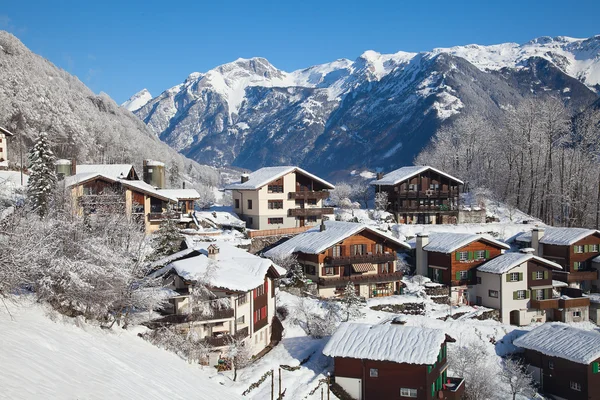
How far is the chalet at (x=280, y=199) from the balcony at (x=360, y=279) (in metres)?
14.8

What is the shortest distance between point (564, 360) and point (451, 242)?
1534cm

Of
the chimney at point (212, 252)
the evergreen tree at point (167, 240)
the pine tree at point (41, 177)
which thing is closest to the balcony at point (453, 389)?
the chimney at point (212, 252)

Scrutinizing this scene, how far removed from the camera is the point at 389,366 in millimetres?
32062

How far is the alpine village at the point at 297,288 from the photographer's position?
20016mm

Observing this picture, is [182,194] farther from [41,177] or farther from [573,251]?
[573,251]

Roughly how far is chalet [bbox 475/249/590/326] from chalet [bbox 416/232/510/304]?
40.1 inches

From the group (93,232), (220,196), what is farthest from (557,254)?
(220,196)

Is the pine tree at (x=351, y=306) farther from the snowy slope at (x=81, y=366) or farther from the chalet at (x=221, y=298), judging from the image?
the snowy slope at (x=81, y=366)

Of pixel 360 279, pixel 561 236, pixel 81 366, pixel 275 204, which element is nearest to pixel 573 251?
pixel 561 236

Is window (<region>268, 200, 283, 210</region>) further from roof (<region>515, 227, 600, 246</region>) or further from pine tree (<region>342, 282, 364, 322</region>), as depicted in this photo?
roof (<region>515, 227, 600, 246</region>)

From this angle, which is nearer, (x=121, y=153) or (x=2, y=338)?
(x=2, y=338)

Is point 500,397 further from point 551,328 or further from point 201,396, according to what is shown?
point 201,396

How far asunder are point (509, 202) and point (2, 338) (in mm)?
73915

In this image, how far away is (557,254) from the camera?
184ft
